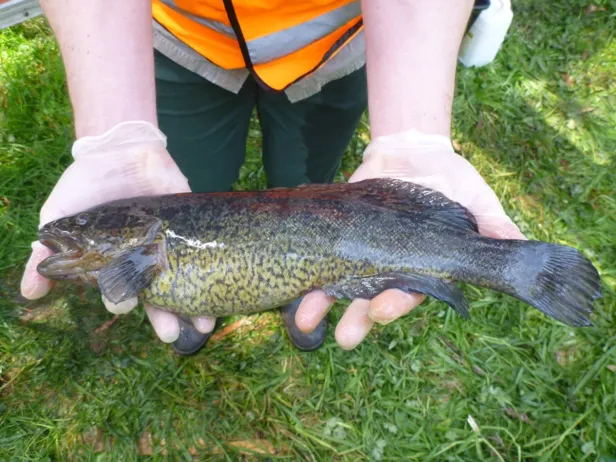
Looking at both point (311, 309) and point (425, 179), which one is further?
point (425, 179)

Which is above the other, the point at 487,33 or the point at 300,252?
the point at 487,33

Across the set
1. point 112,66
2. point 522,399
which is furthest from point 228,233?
point 522,399

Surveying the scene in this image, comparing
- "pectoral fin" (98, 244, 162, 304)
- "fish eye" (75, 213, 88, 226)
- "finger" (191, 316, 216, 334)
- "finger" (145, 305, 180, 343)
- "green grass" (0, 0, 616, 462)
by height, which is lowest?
"green grass" (0, 0, 616, 462)

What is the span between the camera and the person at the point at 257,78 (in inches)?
93.1

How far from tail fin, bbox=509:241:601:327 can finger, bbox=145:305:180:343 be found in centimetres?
167

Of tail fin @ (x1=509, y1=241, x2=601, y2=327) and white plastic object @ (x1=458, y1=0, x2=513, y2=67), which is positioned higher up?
white plastic object @ (x1=458, y1=0, x2=513, y2=67)

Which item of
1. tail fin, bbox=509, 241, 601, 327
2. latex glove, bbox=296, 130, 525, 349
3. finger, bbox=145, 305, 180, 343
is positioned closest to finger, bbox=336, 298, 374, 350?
latex glove, bbox=296, 130, 525, 349

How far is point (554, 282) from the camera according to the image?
2322 mm

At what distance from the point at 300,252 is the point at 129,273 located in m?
0.81

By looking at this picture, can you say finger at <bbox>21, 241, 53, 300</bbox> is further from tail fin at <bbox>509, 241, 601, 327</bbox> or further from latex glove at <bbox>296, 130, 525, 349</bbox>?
tail fin at <bbox>509, 241, 601, 327</bbox>

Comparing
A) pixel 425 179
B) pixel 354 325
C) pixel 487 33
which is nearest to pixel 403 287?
pixel 354 325

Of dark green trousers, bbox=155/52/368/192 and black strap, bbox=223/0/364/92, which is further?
dark green trousers, bbox=155/52/368/192

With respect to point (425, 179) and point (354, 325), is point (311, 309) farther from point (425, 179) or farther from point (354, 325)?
point (425, 179)

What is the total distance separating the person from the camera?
2.37 meters
